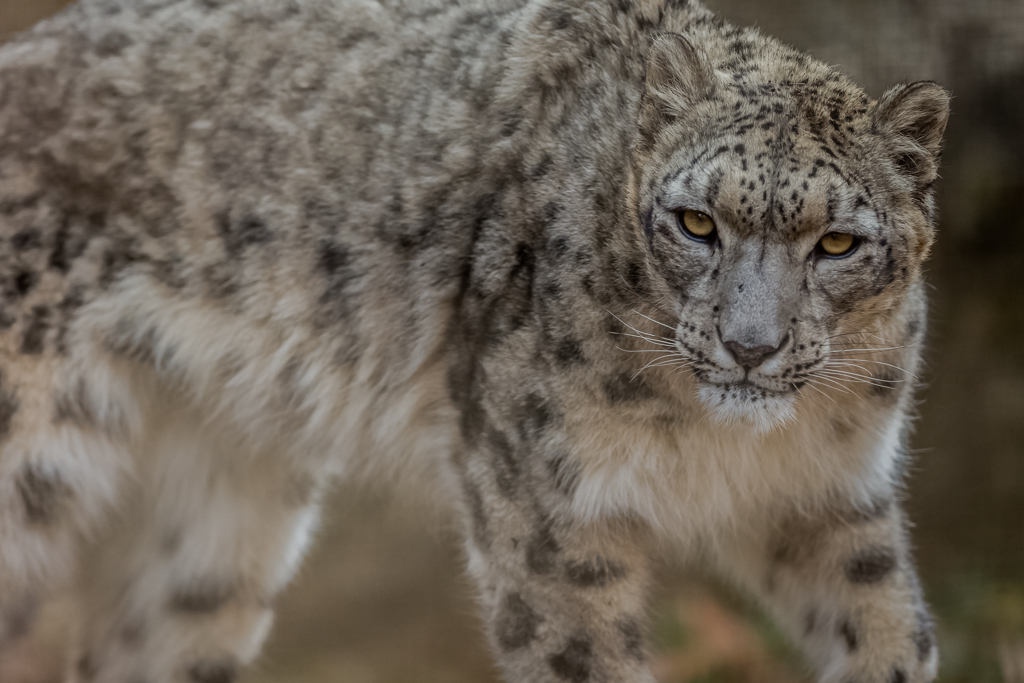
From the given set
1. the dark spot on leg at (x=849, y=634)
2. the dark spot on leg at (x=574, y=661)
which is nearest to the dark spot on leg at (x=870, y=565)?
the dark spot on leg at (x=849, y=634)

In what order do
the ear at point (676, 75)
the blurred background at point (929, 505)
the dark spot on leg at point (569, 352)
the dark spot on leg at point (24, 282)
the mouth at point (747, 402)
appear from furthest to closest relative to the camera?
the blurred background at point (929, 505) → the dark spot on leg at point (24, 282) → the dark spot on leg at point (569, 352) → the ear at point (676, 75) → the mouth at point (747, 402)

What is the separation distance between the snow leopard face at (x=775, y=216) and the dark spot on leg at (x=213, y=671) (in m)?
2.43

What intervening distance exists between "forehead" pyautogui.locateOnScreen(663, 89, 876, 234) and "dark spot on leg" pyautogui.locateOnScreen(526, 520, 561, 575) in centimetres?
98

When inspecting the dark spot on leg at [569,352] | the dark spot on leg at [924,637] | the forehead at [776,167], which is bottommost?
the dark spot on leg at [924,637]

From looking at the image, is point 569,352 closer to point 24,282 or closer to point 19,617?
point 24,282

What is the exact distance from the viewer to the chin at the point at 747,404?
2627 millimetres

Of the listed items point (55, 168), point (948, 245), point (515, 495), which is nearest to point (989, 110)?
point (948, 245)

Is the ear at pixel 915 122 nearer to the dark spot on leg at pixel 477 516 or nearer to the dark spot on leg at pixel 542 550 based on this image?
the dark spot on leg at pixel 542 550

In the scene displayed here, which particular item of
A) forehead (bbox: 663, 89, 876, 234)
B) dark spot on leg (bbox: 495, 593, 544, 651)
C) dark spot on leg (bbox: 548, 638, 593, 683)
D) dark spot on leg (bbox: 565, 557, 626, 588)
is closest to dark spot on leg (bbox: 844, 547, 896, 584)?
dark spot on leg (bbox: 565, 557, 626, 588)

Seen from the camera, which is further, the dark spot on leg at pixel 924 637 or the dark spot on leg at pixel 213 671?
the dark spot on leg at pixel 213 671

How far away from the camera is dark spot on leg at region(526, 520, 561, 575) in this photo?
3.04 metres

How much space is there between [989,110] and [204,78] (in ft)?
11.6

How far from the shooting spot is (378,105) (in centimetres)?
355

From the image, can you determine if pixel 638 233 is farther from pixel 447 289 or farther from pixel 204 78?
pixel 204 78
